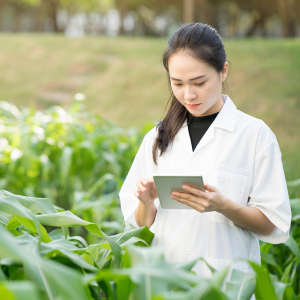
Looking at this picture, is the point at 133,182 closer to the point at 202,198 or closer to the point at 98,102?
the point at 202,198

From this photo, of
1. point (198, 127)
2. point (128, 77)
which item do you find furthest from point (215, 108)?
point (128, 77)

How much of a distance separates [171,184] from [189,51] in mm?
476

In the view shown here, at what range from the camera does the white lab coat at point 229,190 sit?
52.8 inches

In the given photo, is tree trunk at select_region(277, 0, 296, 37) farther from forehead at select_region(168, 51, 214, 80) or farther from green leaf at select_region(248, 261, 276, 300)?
green leaf at select_region(248, 261, 276, 300)

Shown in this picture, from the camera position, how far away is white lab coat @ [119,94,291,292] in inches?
52.8

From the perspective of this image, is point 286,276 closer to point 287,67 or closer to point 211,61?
point 211,61

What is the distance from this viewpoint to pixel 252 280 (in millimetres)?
992

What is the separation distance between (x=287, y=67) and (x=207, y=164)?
6351 millimetres

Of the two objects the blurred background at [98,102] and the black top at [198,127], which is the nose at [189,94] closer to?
the black top at [198,127]

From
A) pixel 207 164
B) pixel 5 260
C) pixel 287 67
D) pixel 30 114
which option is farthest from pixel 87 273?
pixel 287 67

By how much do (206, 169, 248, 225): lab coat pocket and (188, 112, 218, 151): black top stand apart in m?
0.17

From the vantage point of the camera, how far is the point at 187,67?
1373mm

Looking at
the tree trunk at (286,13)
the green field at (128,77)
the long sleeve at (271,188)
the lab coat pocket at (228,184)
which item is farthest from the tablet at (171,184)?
the tree trunk at (286,13)

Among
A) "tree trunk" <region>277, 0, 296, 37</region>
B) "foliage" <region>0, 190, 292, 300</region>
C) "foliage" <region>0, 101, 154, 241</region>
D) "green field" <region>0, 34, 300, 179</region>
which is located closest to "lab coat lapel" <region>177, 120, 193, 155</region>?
"foliage" <region>0, 190, 292, 300</region>
